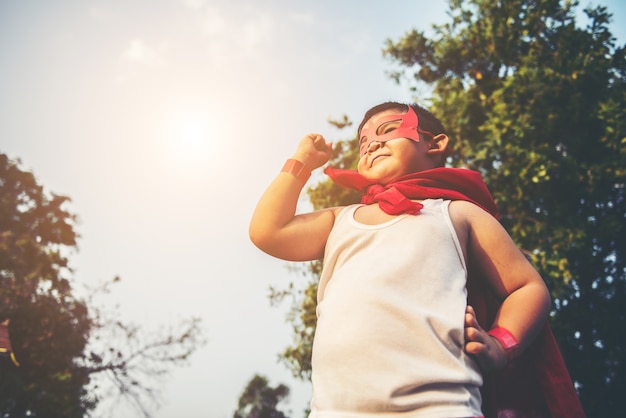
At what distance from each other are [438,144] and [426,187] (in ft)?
1.53

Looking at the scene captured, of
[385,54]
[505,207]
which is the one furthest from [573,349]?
[385,54]

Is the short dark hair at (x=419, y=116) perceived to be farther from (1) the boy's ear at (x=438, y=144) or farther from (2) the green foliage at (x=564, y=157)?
(2) the green foliage at (x=564, y=157)

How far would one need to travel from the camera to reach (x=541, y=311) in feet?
4.51

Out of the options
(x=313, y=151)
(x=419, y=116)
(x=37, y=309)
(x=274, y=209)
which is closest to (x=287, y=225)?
(x=274, y=209)

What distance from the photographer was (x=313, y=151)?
6.17 ft

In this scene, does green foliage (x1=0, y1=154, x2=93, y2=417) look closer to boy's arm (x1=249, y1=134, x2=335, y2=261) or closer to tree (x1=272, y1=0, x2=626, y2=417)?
tree (x1=272, y1=0, x2=626, y2=417)

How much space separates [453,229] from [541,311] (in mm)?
405

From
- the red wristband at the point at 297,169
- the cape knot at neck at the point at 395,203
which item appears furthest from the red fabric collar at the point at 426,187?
the red wristband at the point at 297,169

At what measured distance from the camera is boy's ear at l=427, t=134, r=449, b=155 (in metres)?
2.06

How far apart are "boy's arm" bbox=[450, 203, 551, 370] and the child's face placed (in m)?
0.37

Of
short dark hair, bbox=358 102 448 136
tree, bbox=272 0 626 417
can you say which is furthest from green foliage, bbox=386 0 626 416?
short dark hair, bbox=358 102 448 136

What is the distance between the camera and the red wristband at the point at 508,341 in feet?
4.17

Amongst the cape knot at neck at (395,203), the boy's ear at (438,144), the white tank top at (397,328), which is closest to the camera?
the white tank top at (397,328)

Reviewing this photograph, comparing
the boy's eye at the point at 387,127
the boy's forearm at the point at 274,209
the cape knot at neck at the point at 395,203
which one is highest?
the boy's eye at the point at 387,127
